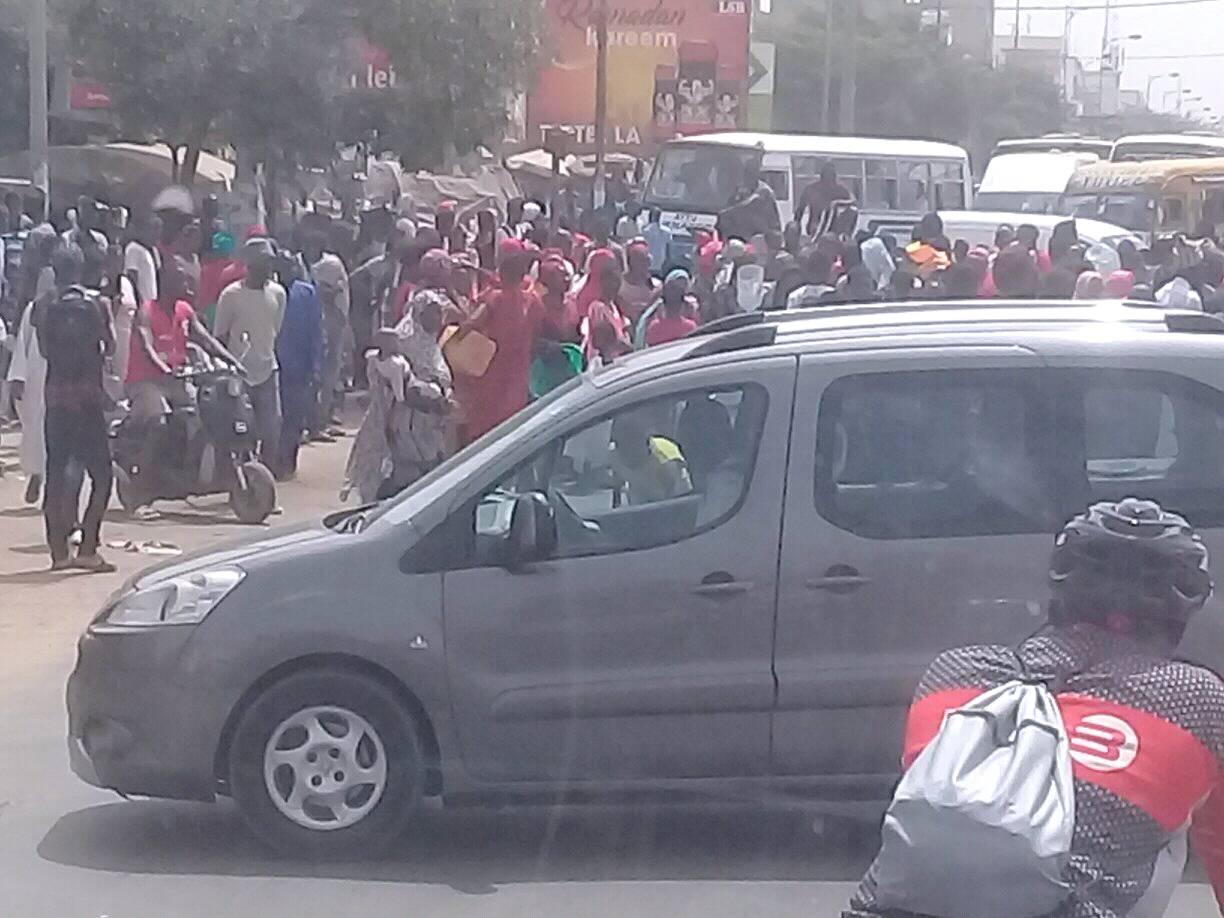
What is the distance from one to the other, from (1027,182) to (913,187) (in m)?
3.23

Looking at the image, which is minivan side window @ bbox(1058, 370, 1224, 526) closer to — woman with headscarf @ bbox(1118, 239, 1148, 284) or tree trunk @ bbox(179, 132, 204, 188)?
woman with headscarf @ bbox(1118, 239, 1148, 284)

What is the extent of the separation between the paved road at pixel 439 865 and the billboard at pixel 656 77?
43.0 meters

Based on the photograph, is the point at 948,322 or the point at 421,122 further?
the point at 421,122

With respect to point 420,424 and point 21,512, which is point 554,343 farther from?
point 21,512

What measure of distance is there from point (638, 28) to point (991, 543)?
46.5m

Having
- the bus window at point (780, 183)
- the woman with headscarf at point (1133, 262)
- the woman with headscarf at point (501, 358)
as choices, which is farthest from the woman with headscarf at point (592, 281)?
the bus window at point (780, 183)

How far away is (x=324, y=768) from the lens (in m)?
7.12

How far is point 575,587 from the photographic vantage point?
700 centimetres

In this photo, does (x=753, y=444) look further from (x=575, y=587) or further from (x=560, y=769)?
(x=560, y=769)

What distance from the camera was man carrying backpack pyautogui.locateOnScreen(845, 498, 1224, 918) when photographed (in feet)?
9.61

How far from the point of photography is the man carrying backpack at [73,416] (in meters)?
11.7

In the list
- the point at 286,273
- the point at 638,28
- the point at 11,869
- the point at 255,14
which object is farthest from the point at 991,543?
the point at 638,28

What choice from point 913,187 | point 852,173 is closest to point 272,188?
point 852,173

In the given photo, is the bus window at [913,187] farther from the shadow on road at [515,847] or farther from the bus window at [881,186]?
the shadow on road at [515,847]
